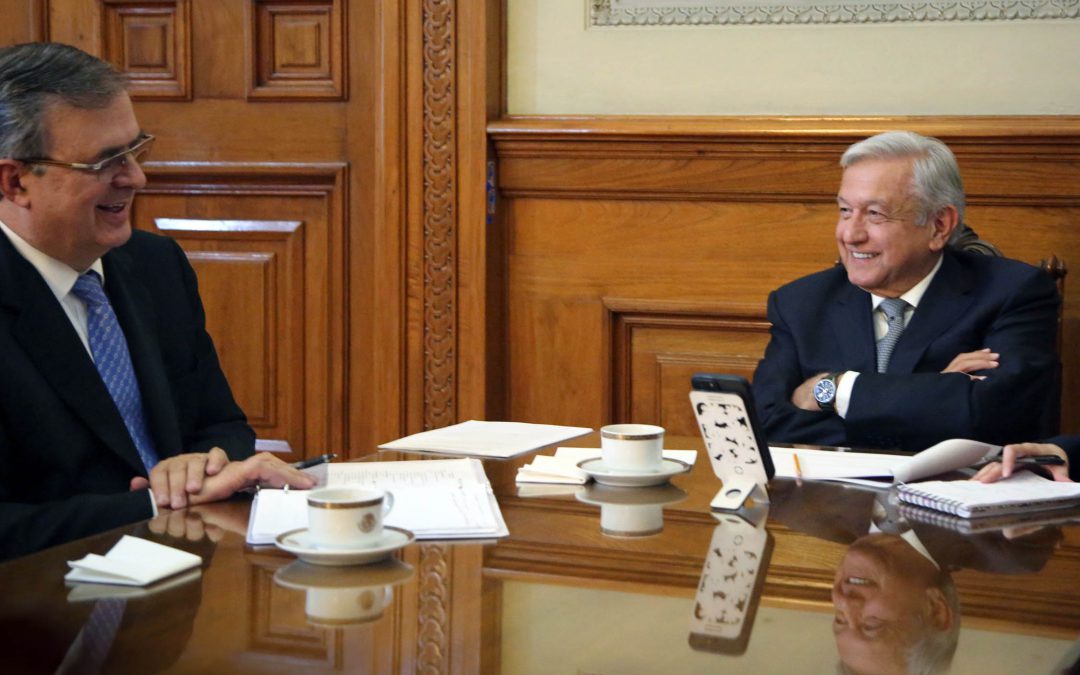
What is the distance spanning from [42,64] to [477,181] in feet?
5.72

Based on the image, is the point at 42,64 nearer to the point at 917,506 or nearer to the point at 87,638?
the point at 87,638

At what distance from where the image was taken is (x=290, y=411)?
13.4 feet

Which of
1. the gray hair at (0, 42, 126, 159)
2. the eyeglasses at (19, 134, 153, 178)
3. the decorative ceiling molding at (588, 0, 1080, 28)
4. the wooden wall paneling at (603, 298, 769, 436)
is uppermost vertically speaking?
the decorative ceiling molding at (588, 0, 1080, 28)

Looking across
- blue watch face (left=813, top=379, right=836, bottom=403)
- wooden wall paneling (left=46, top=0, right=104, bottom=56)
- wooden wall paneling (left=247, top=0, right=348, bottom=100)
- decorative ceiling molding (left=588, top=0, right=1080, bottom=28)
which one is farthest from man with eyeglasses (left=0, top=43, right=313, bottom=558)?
wooden wall paneling (left=46, top=0, right=104, bottom=56)

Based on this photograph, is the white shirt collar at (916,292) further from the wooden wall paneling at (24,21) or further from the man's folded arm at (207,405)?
the wooden wall paneling at (24,21)

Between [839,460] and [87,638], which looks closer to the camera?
[87,638]

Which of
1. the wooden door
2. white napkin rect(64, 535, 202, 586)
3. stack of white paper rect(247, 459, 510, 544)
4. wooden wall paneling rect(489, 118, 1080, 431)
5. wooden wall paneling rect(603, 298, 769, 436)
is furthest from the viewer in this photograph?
the wooden door

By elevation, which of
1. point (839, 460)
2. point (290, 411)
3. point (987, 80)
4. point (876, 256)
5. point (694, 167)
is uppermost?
point (987, 80)

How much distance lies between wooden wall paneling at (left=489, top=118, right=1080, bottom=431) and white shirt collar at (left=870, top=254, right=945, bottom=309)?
444mm

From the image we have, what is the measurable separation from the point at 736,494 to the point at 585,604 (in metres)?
0.51

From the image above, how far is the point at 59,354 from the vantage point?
2.01 m

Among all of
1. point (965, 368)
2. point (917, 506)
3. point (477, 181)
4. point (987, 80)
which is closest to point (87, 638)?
point (917, 506)

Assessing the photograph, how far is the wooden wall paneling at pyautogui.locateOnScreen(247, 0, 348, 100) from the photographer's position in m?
3.92

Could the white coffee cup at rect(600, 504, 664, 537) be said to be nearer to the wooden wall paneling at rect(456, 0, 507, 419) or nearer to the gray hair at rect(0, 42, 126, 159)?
the gray hair at rect(0, 42, 126, 159)
